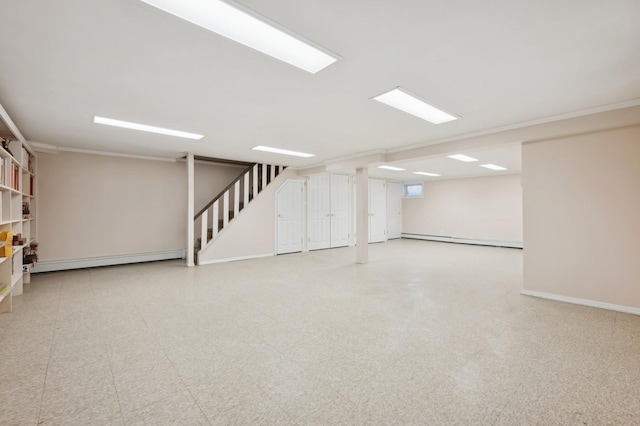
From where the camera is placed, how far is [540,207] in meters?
3.89

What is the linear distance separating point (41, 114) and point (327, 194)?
21.1ft

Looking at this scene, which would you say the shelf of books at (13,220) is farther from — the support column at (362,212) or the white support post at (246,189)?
the support column at (362,212)

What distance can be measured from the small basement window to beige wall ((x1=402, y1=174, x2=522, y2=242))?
177mm

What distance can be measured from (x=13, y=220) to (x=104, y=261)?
9.20 ft

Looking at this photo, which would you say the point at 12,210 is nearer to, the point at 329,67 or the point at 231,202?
the point at 231,202

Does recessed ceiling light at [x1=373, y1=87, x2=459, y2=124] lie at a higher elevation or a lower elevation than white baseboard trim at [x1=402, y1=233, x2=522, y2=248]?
higher

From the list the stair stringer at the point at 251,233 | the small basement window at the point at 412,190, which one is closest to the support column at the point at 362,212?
the stair stringer at the point at 251,233

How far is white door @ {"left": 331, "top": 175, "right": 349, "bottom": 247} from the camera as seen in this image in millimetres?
8938

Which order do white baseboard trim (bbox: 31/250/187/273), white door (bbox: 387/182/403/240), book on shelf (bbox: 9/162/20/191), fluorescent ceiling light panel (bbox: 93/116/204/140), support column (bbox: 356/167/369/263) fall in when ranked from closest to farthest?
book on shelf (bbox: 9/162/20/191)
fluorescent ceiling light panel (bbox: 93/116/204/140)
white baseboard trim (bbox: 31/250/187/273)
support column (bbox: 356/167/369/263)
white door (bbox: 387/182/403/240)

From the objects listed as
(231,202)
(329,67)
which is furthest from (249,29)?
(231,202)

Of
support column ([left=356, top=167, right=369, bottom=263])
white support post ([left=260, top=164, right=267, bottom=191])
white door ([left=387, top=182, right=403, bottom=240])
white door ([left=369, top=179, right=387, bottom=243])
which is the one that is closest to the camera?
support column ([left=356, top=167, right=369, bottom=263])

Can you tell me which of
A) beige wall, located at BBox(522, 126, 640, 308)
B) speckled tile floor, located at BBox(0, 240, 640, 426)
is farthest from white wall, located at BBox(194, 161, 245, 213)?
beige wall, located at BBox(522, 126, 640, 308)

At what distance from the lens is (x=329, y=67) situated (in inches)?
91.2

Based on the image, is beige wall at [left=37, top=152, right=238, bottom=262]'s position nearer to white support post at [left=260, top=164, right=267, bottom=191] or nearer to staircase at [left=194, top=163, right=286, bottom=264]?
staircase at [left=194, top=163, right=286, bottom=264]
